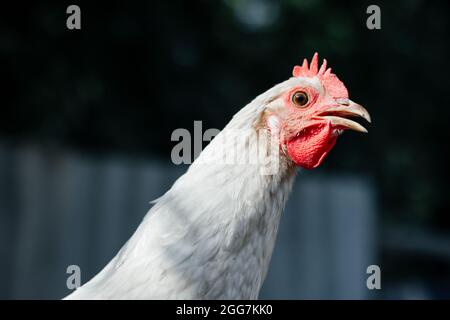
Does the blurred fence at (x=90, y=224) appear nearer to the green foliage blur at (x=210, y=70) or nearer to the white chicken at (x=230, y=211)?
the green foliage blur at (x=210, y=70)

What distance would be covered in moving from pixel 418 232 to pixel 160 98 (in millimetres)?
5559

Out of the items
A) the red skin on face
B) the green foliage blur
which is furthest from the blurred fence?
the red skin on face

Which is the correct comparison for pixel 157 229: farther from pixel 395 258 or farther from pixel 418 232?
pixel 395 258

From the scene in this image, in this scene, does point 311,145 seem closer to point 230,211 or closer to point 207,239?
point 230,211

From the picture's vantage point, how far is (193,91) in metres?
8.16

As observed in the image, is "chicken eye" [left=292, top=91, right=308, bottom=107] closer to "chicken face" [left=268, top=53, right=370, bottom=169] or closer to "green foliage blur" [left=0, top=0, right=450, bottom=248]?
"chicken face" [left=268, top=53, right=370, bottom=169]

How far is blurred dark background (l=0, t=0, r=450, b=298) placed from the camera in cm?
598

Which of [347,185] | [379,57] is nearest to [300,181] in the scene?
[347,185]

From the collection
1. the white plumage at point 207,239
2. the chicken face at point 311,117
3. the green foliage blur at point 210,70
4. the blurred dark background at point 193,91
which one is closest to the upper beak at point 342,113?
the chicken face at point 311,117

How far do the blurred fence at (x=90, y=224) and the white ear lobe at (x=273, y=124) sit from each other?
371 centimetres

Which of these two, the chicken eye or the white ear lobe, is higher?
the chicken eye

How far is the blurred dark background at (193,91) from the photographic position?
5984 mm

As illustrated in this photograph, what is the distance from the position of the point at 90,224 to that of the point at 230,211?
13.1 ft

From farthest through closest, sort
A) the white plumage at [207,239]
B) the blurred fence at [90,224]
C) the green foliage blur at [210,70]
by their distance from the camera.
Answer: the green foliage blur at [210,70], the blurred fence at [90,224], the white plumage at [207,239]
